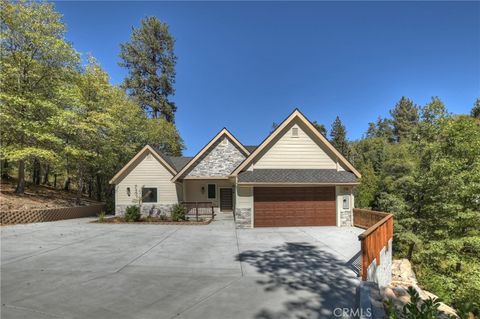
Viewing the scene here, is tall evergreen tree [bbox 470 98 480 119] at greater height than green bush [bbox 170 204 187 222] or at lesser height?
greater

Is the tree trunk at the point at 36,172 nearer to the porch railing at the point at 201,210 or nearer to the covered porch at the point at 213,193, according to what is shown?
the covered porch at the point at 213,193

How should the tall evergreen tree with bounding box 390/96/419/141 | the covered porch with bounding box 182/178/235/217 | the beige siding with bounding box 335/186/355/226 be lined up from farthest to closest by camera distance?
the tall evergreen tree with bounding box 390/96/419/141
the covered porch with bounding box 182/178/235/217
the beige siding with bounding box 335/186/355/226

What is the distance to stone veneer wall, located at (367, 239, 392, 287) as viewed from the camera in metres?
6.88

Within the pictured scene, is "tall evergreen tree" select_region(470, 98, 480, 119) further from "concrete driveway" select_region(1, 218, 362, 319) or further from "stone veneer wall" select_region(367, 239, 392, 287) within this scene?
"stone veneer wall" select_region(367, 239, 392, 287)

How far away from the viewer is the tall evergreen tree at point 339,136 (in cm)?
4892

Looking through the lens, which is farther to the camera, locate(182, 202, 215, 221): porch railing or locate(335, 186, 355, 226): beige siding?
locate(182, 202, 215, 221): porch railing

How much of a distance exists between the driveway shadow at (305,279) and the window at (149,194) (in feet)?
43.5

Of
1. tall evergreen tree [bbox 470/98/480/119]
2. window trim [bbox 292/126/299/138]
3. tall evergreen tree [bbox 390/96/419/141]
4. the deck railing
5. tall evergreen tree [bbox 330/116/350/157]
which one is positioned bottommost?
the deck railing

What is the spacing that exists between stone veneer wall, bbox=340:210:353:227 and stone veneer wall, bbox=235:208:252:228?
4.83 m

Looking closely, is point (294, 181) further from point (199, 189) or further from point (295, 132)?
point (199, 189)

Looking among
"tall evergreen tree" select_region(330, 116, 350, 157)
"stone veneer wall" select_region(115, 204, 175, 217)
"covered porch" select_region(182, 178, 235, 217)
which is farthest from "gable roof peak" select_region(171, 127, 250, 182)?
"tall evergreen tree" select_region(330, 116, 350, 157)

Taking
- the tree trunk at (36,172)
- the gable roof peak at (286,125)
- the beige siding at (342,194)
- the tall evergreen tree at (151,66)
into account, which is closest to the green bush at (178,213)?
the gable roof peak at (286,125)

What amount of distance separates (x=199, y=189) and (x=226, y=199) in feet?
7.19

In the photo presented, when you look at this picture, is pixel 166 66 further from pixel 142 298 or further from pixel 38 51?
pixel 142 298
